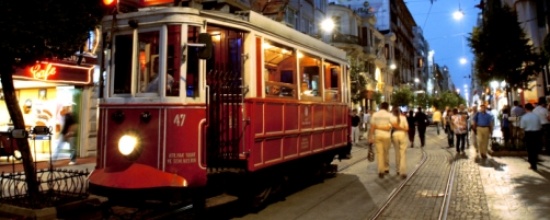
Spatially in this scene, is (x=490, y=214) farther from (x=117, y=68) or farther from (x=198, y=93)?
(x=117, y=68)

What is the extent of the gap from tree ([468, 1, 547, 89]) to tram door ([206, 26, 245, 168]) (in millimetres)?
11896

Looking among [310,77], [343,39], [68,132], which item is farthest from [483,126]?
[343,39]

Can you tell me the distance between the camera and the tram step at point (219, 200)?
6427 mm

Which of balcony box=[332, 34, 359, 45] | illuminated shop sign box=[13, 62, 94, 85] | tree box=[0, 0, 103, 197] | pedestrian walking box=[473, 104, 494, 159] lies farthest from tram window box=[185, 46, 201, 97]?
balcony box=[332, 34, 359, 45]

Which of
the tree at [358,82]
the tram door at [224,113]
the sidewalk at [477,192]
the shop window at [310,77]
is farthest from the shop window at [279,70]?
the tree at [358,82]

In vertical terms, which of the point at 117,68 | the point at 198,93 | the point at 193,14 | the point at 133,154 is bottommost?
the point at 133,154

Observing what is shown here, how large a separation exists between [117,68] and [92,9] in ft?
3.54

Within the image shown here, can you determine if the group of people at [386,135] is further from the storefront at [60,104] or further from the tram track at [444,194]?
the storefront at [60,104]

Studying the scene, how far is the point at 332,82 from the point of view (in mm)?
10570

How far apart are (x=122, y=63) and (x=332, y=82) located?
5370 mm

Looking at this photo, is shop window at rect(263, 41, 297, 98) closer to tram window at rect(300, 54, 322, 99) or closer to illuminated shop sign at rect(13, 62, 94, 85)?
tram window at rect(300, 54, 322, 99)

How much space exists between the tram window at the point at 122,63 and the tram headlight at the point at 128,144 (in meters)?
0.75

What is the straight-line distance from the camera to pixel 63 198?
22.9 ft

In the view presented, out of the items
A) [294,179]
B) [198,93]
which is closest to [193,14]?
[198,93]
